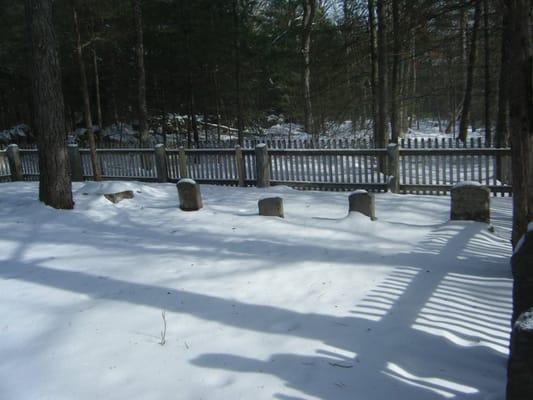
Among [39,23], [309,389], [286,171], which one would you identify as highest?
[39,23]

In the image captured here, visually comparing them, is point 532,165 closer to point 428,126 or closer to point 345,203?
point 345,203

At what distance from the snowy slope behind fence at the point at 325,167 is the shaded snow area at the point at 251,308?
3.20 m

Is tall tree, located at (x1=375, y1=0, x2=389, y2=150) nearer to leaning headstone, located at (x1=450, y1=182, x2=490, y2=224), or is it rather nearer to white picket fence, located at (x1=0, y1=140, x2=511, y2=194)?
white picket fence, located at (x1=0, y1=140, x2=511, y2=194)

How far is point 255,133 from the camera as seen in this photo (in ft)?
105

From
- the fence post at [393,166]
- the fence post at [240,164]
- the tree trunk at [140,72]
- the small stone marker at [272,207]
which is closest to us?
the small stone marker at [272,207]

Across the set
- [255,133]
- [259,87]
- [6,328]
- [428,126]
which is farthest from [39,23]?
[428,126]

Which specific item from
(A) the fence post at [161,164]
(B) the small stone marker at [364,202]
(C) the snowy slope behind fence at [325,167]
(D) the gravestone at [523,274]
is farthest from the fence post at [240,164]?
(D) the gravestone at [523,274]

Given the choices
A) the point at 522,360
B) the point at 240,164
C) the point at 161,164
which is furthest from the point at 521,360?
the point at 161,164

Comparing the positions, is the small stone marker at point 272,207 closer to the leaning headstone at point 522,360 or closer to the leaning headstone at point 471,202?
the leaning headstone at point 471,202

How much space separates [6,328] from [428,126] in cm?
4837

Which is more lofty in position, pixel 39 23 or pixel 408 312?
pixel 39 23

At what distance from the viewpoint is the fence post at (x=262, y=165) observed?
41.9ft

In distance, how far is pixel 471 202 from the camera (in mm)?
7695

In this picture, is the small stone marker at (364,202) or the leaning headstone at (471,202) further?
the small stone marker at (364,202)
